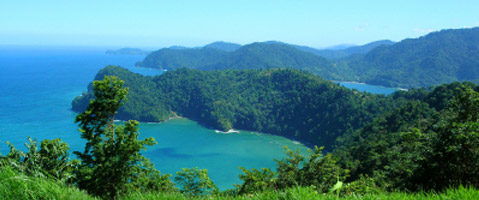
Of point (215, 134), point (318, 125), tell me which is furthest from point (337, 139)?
point (215, 134)

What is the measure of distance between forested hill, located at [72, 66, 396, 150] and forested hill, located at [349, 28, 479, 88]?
72736 millimetres

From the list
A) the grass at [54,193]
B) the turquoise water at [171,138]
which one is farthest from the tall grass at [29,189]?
the turquoise water at [171,138]

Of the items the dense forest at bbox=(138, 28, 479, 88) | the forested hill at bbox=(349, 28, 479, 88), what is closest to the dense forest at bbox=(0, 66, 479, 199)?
the dense forest at bbox=(138, 28, 479, 88)

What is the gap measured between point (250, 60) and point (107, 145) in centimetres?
15327

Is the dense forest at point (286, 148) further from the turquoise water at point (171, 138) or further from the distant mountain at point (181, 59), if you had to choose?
the distant mountain at point (181, 59)

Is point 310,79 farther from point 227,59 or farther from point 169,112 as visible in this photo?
point 227,59

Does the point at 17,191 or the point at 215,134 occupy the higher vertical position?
the point at 17,191

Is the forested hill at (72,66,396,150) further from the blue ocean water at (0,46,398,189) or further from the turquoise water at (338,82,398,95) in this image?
the turquoise water at (338,82,398,95)

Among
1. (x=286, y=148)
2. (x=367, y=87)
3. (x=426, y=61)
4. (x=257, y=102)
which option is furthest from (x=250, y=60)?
(x=286, y=148)

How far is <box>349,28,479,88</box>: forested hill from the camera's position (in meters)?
130

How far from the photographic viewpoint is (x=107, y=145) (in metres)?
9.24

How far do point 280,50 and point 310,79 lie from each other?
97.4 meters

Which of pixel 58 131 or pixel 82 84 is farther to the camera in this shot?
pixel 82 84

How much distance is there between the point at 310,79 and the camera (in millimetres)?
79750
